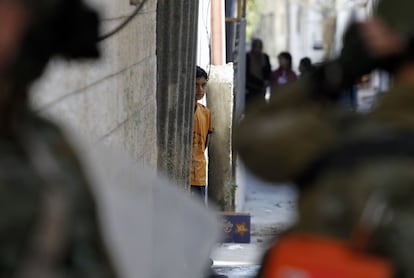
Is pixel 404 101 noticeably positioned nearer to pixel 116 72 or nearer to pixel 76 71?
pixel 76 71

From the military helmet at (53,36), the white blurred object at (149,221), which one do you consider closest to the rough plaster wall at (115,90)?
the white blurred object at (149,221)

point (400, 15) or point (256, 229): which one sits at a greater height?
point (400, 15)

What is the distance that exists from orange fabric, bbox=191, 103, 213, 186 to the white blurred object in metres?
8.23

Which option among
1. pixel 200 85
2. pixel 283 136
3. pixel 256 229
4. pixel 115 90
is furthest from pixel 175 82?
pixel 283 136

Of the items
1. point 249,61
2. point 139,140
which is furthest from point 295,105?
point 249,61

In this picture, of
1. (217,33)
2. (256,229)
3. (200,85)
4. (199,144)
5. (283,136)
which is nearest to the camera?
(283,136)

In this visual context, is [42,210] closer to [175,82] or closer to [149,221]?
[149,221]

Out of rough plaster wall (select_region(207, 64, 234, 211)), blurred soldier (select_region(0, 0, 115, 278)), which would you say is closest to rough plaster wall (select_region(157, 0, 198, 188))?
rough plaster wall (select_region(207, 64, 234, 211))

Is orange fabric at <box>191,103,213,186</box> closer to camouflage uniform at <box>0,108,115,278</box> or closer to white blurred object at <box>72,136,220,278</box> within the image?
white blurred object at <box>72,136,220,278</box>

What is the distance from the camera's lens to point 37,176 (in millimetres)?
2689

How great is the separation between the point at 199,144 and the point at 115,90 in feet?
17.6

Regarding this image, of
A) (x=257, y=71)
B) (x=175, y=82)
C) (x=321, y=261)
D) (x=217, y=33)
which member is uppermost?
(x=217, y=33)

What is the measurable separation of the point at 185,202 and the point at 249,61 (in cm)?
1605

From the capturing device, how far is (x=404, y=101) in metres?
3.31
